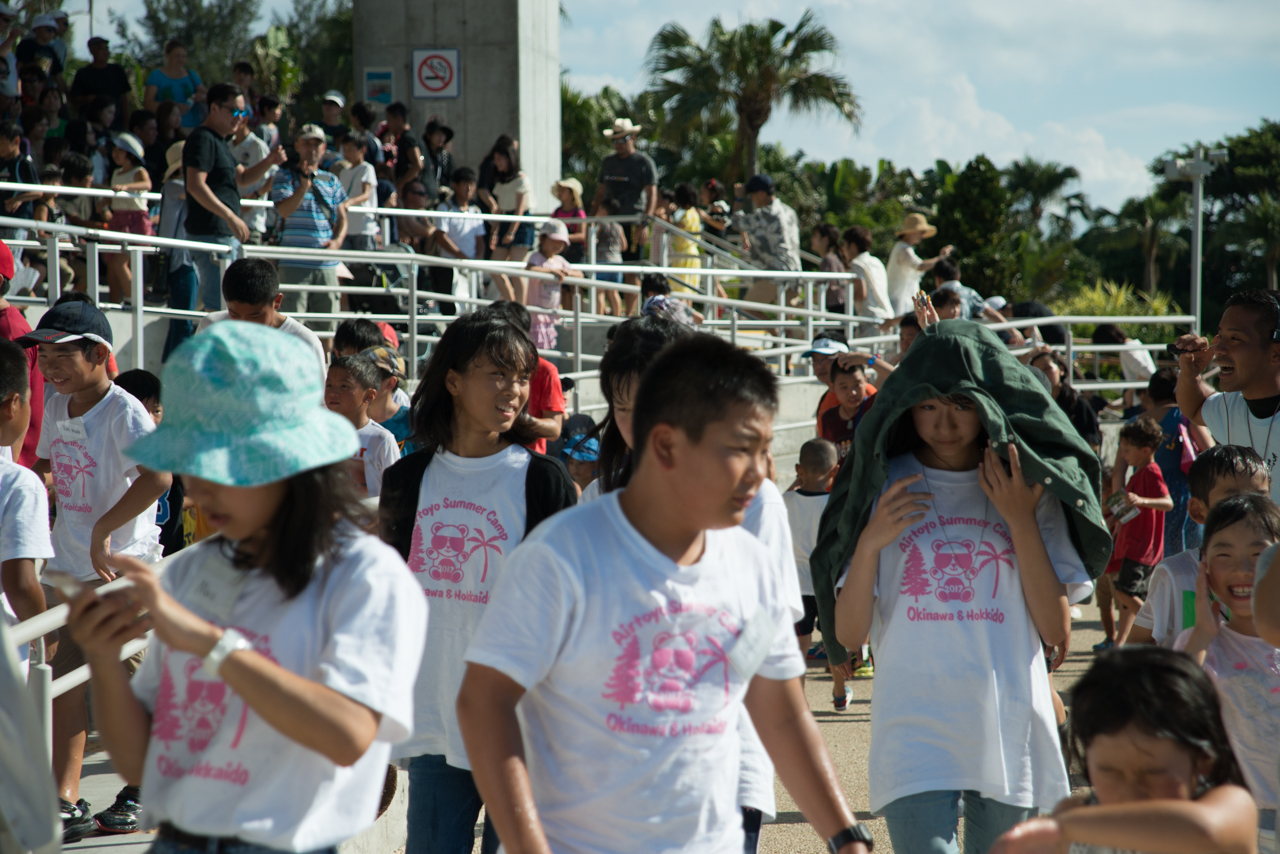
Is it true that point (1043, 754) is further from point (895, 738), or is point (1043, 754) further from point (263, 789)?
point (263, 789)

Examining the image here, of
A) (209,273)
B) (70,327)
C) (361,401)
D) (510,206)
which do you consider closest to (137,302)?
(209,273)

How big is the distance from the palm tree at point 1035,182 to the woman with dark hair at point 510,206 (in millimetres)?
41023

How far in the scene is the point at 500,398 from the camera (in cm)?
326

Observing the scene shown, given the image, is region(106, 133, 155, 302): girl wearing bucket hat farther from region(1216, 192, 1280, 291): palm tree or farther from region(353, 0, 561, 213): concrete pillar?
region(1216, 192, 1280, 291): palm tree

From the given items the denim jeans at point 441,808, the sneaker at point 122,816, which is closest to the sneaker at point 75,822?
the sneaker at point 122,816

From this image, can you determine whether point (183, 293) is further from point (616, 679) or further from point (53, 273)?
point (616, 679)

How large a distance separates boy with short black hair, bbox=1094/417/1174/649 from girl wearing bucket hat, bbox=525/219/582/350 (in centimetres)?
484

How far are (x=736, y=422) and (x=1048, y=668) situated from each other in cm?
161

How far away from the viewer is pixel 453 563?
3133 mm

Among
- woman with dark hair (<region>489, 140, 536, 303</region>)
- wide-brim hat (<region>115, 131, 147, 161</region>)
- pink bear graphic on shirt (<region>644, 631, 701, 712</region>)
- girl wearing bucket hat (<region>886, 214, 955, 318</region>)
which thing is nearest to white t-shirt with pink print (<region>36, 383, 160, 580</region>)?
pink bear graphic on shirt (<region>644, 631, 701, 712</region>)

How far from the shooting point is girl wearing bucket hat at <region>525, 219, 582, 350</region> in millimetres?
10523

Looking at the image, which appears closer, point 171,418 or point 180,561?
point 171,418

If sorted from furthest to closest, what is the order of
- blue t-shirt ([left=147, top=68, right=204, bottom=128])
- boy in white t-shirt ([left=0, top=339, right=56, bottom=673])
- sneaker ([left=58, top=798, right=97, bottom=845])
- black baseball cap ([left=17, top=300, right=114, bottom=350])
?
1. blue t-shirt ([left=147, top=68, right=204, bottom=128])
2. black baseball cap ([left=17, top=300, right=114, bottom=350])
3. sneaker ([left=58, top=798, right=97, bottom=845])
4. boy in white t-shirt ([left=0, top=339, right=56, bottom=673])

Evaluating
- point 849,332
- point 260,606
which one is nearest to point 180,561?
point 260,606
